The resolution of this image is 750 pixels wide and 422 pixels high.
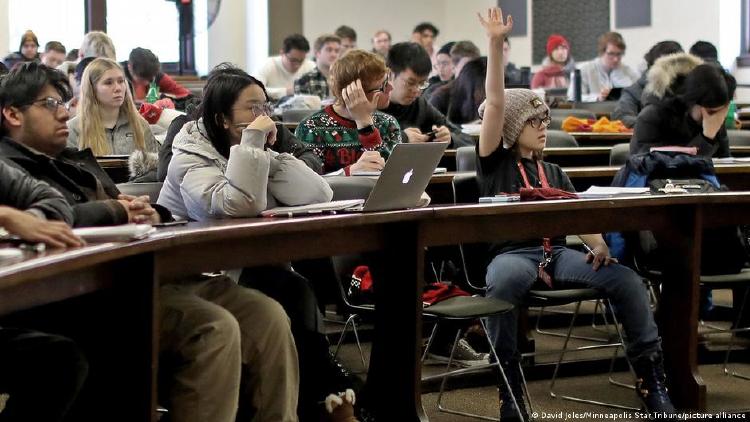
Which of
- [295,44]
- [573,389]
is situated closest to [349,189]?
[573,389]

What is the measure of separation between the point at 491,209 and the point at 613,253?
3.59 feet

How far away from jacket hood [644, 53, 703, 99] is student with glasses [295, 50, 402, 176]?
1.25 m

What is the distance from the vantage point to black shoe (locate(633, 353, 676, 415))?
12.1 feet

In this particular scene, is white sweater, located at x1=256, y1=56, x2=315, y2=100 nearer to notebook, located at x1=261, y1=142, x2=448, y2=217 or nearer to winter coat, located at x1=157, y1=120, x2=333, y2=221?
winter coat, located at x1=157, y1=120, x2=333, y2=221

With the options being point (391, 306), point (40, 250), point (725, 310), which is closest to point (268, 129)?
point (391, 306)

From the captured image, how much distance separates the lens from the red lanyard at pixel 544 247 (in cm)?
386

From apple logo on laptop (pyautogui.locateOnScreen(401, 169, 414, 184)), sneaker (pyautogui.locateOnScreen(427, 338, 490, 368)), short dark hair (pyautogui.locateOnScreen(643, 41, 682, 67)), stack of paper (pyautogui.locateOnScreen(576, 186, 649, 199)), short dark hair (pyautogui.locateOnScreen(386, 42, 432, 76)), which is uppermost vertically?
short dark hair (pyautogui.locateOnScreen(643, 41, 682, 67))

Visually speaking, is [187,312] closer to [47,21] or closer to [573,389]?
[573,389]

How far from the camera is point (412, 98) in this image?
5.70m

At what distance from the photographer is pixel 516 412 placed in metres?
3.60

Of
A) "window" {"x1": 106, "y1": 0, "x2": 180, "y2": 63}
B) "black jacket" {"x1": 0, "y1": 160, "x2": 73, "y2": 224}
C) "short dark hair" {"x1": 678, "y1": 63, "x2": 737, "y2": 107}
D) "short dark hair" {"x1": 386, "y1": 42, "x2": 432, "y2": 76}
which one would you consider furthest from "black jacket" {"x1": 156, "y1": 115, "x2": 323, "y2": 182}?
"window" {"x1": 106, "y1": 0, "x2": 180, "y2": 63}

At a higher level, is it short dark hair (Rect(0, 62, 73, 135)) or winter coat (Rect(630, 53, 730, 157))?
short dark hair (Rect(0, 62, 73, 135))

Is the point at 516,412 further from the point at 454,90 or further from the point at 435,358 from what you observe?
the point at 454,90

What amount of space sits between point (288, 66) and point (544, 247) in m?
6.19
